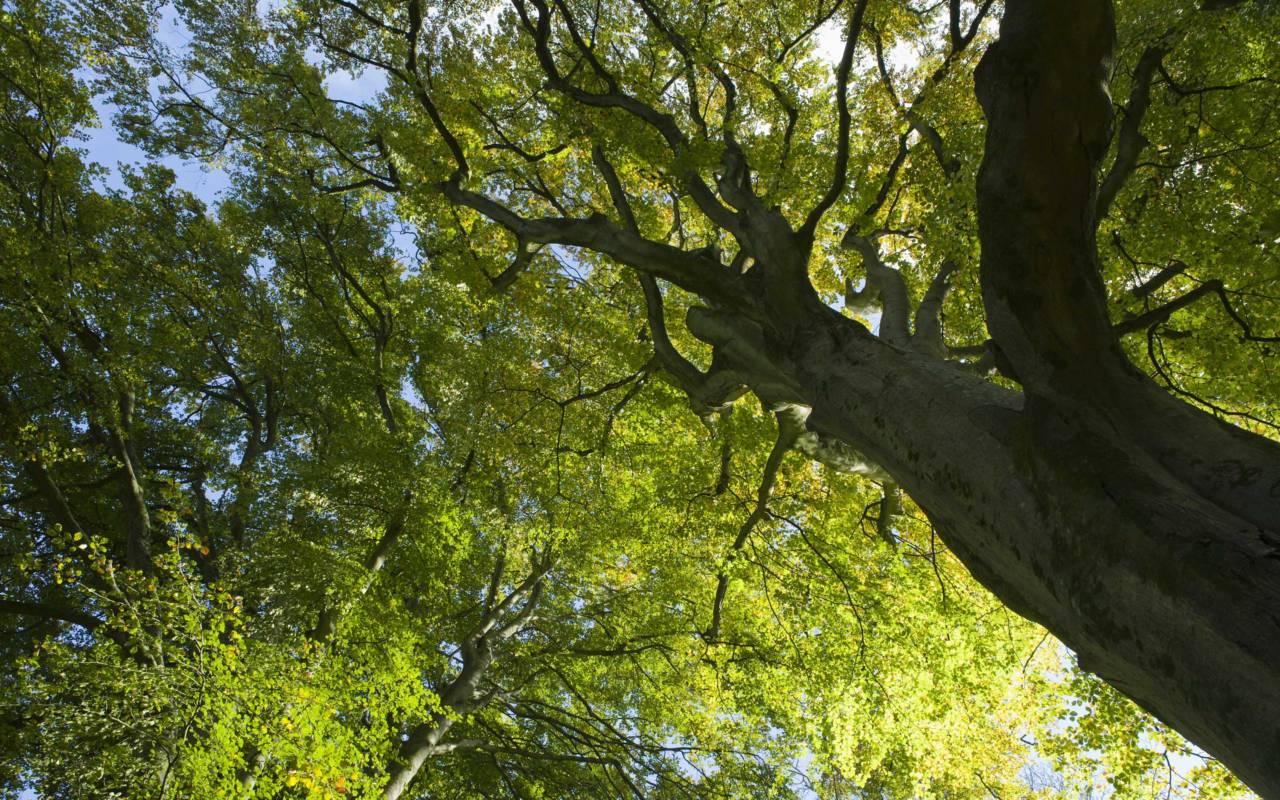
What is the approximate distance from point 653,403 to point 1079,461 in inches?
270

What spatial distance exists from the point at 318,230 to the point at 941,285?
1078cm

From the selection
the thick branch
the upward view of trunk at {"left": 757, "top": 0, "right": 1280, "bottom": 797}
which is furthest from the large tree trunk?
the thick branch

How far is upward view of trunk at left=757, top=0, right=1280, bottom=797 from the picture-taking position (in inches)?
72.5

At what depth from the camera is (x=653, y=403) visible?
914 centimetres

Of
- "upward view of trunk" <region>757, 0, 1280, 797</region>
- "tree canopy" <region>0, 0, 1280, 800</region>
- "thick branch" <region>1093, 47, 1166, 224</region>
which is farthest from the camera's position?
"thick branch" <region>1093, 47, 1166, 224</region>

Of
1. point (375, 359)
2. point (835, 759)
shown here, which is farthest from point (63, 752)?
point (835, 759)

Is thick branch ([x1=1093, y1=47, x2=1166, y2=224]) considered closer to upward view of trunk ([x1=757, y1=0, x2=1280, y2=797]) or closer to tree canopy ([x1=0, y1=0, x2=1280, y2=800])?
tree canopy ([x1=0, y1=0, x2=1280, y2=800])

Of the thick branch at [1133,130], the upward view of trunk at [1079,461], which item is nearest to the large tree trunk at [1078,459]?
the upward view of trunk at [1079,461]

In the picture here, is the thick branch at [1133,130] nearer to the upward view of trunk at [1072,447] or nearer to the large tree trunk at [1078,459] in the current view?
the upward view of trunk at [1072,447]

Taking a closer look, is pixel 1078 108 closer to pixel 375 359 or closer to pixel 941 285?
pixel 941 285

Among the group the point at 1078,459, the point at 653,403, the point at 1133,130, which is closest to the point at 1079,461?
the point at 1078,459

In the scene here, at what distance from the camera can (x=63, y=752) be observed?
19.4 feet

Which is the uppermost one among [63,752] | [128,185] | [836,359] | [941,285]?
[128,185]

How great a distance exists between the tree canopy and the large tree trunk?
0.02 metres
